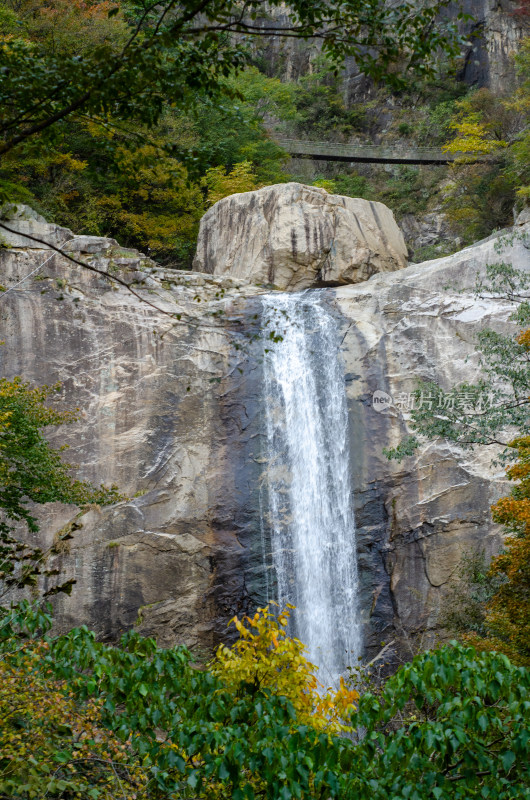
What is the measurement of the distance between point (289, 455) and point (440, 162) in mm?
18052

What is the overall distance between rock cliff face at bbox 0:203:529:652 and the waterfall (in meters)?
0.36

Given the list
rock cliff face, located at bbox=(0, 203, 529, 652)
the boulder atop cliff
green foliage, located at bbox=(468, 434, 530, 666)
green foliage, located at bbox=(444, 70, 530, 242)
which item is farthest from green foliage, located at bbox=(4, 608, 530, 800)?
green foliage, located at bbox=(444, 70, 530, 242)

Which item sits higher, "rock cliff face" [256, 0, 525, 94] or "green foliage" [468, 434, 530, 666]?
"rock cliff face" [256, 0, 525, 94]

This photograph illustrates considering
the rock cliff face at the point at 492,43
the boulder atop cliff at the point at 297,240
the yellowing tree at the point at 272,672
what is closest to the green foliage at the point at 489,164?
the rock cliff face at the point at 492,43

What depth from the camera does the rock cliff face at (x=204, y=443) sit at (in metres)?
17.1

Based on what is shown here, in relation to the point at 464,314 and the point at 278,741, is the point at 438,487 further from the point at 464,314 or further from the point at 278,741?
the point at 278,741

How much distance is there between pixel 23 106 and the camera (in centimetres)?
677

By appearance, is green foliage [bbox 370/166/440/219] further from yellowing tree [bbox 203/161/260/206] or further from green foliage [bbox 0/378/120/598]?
green foliage [bbox 0/378/120/598]

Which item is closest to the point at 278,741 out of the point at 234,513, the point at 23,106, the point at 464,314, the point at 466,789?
the point at 466,789

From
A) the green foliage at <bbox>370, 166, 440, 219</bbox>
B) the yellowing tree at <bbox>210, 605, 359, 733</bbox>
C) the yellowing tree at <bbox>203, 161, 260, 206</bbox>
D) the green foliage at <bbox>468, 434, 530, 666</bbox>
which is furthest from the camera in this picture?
the green foliage at <bbox>370, 166, 440, 219</bbox>

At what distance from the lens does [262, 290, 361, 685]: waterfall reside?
681 inches

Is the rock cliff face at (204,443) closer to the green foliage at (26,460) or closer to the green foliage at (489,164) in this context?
the green foliage at (26,460)

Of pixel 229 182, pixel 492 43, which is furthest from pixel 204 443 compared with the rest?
pixel 492 43

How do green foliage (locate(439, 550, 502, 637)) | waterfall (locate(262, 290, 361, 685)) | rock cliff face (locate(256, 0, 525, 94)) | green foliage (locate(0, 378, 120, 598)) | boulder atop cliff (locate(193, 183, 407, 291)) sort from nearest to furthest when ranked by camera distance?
1. green foliage (locate(0, 378, 120, 598))
2. green foliage (locate(439, 550, 502, 637))
3. waterfall (locate(262, 290, 361, 685))
4. boulder atop cliff (locate(193, 183, 407, 291))
5. rock cliff face (locate(256, 0, 525, 94))
